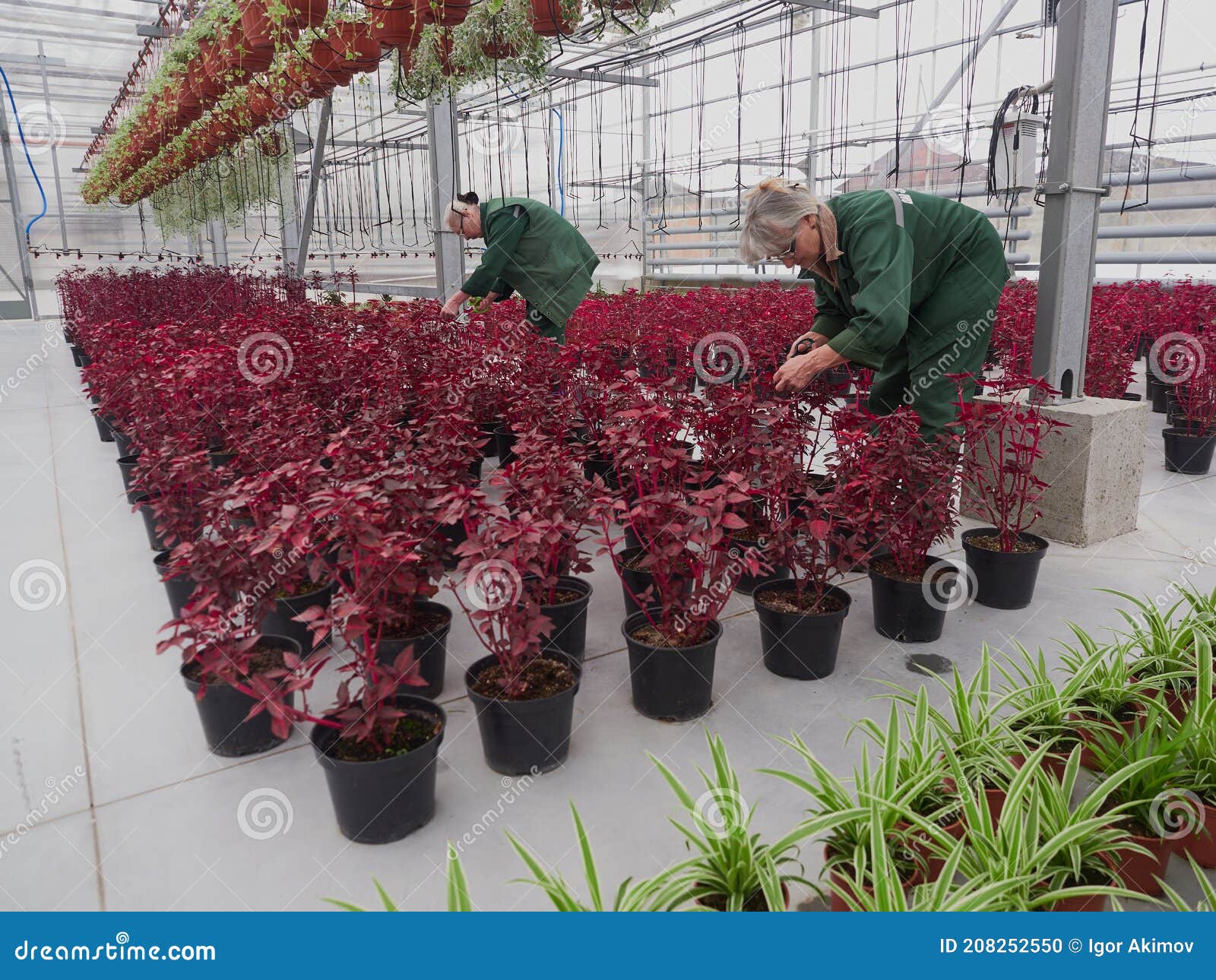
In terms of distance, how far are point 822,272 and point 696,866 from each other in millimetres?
2290

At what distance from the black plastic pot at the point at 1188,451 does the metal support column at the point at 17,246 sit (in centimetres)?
1719

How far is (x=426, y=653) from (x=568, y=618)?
18.4 inches

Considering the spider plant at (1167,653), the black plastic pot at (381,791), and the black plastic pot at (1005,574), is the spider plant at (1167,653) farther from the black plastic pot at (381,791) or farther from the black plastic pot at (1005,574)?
the black plastic pot at (381,791)

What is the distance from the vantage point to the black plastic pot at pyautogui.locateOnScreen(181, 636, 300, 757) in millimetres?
2203

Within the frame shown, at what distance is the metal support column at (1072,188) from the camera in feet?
11.1

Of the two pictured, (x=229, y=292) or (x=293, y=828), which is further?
(x=229, y=292)

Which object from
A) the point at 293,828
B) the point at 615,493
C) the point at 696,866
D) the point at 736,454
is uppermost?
the point at 736,454

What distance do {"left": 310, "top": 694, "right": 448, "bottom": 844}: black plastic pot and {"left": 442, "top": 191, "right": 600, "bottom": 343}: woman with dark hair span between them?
3.38 meters

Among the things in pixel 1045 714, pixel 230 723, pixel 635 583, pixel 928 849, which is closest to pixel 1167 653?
pixel 1045 714

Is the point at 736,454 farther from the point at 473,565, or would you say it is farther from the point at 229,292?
the point at 229,292

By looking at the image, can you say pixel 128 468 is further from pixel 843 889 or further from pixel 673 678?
pixel 843 889

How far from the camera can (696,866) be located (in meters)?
1.55

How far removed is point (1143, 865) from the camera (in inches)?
65.8
